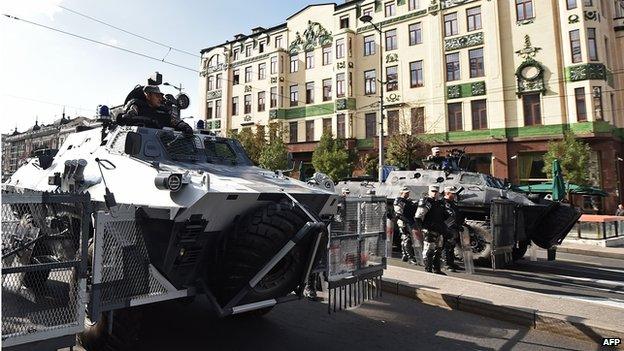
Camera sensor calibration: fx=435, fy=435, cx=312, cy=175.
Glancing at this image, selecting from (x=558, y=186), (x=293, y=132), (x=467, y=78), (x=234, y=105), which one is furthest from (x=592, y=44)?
(x=234, y=105)

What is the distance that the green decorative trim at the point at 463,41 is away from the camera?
26.2 m

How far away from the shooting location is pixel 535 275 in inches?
368

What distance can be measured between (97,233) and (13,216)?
578 millimetres

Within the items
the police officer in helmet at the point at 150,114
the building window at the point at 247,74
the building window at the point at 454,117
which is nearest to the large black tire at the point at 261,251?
the police officer in helmet at the point at 150,114

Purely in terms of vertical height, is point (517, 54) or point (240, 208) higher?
point (517, 54)

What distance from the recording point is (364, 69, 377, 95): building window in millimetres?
30844

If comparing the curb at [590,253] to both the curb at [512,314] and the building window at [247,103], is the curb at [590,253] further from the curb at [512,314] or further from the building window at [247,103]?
the building window at [247,103]

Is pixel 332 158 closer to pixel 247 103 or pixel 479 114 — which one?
pixel 479 114

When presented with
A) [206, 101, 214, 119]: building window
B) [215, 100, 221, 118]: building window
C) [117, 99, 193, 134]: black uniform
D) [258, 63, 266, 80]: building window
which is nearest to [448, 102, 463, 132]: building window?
[258, 63, 266, 80]: building window

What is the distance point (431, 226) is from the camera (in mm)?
8367

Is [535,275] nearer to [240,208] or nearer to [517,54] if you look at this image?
Result: [240,208]

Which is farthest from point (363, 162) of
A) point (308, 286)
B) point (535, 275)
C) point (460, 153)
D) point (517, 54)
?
point (308, 286)

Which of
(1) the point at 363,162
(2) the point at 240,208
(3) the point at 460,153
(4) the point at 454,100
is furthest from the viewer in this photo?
(1) the point at 363,162

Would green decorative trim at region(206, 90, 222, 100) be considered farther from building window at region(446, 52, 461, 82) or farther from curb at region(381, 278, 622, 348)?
curb at region(381, 278, 622, 348)
